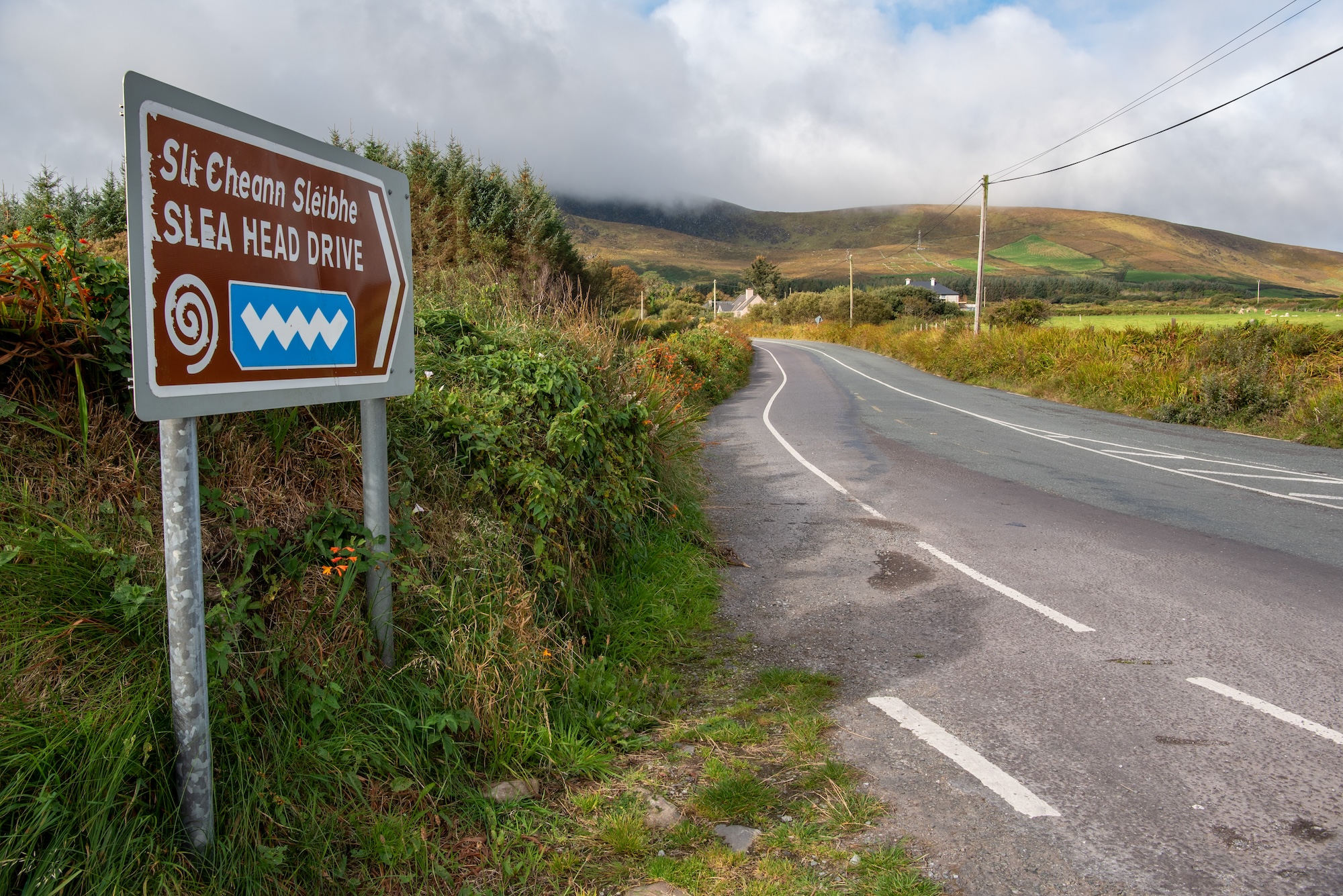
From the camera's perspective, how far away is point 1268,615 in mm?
5379

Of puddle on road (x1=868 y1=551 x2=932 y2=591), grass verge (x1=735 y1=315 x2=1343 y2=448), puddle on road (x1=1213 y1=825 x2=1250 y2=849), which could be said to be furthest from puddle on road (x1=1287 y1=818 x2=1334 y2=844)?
grass verge (x1=735 y1=315 x2=1343 y2=448)

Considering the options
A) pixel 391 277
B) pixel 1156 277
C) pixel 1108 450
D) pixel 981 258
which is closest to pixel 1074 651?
pixel 391 277

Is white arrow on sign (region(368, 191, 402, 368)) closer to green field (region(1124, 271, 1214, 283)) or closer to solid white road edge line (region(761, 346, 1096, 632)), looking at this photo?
solid white road edge line (region(761, 346, 1096, 632))

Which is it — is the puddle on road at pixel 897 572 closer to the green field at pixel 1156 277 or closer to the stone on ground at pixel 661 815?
the stone on ground at pixel 661 815

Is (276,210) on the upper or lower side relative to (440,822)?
upper

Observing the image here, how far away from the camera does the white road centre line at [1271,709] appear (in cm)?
370

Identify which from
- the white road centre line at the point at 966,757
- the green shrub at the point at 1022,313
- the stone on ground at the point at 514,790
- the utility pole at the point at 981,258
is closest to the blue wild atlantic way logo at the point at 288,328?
the stone on ground at the point at 514,790

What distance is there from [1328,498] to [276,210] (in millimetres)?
11391

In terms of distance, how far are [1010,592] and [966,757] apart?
2657 mm

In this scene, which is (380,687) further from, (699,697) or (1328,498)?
(1328,498)

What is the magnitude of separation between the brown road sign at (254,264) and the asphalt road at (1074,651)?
2704 mm

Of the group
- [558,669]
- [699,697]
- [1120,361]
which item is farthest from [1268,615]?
[1120,361]

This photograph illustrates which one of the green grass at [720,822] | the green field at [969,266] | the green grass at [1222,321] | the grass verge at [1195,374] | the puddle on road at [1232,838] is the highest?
the green field at [969,266]

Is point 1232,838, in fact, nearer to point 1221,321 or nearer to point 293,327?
point 293,327
